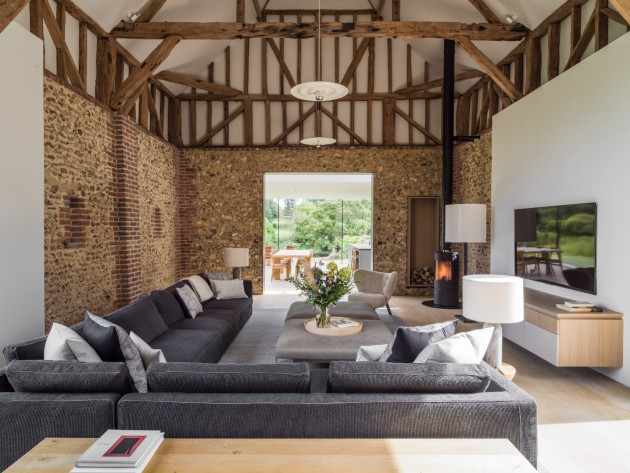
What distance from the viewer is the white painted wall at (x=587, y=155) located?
3891mm

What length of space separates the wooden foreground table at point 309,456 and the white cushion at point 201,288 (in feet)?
12.8

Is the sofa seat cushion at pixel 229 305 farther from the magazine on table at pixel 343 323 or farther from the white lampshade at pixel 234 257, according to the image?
the magazine on table at pixel 343 323

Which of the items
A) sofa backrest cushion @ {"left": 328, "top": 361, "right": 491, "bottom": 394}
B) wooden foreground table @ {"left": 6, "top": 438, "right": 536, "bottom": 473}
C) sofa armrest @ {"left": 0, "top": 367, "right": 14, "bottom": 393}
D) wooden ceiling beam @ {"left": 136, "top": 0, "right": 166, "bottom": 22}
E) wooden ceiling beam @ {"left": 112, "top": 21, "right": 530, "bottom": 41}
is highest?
wooden ceiling beam @ {"left": 136, "top": 0, "right": 166, "bottom": 22}

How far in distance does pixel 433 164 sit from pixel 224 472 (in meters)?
8.31

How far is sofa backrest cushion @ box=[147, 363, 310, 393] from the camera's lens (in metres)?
2.16

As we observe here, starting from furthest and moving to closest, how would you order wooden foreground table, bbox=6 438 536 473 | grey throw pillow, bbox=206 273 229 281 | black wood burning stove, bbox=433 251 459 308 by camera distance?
black wood burning stove, bbox=433 251 459 308 → grey throw pillow, bbox=206 273 229 281 → wooden foreground table, bbox=6 438 536 473

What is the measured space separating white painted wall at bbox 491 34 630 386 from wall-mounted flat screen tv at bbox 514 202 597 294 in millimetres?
97

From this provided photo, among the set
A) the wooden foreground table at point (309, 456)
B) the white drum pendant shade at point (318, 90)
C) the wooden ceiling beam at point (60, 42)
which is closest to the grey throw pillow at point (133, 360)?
the wooden foreground table at point (309, 456)

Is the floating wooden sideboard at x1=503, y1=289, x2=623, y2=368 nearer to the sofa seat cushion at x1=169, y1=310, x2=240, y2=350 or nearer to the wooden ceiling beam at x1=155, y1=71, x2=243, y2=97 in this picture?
the sofa seat cushion at x1=169, y1=310, x2=240, y2=350

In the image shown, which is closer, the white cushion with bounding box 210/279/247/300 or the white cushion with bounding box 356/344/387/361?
the white cushion with bounding box 356/344/387/361

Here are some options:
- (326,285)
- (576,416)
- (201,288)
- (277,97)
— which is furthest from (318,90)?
(277,97)

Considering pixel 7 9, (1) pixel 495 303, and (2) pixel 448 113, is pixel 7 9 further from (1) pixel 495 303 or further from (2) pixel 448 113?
(2) pixel 448 113

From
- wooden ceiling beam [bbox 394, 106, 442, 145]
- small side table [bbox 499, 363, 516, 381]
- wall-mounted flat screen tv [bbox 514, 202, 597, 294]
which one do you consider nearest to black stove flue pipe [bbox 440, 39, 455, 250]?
wall-mounted flat screen tv [bbox 514, 202, 597, 294]

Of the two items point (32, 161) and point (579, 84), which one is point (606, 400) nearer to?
point (579, 84)
